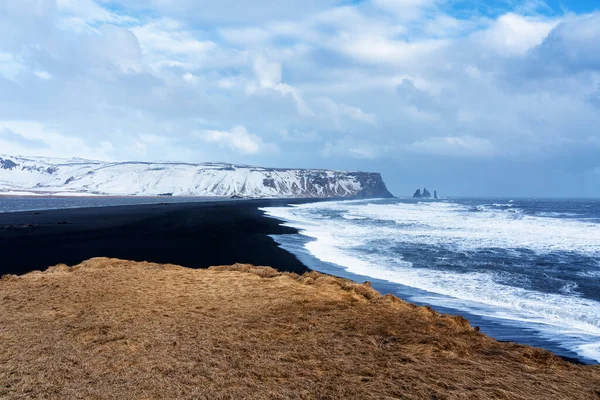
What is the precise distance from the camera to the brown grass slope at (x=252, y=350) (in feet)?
19.1

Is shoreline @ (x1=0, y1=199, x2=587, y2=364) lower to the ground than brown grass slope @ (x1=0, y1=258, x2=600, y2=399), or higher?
lower

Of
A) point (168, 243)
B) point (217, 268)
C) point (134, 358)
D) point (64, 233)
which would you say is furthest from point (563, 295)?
point (64, 233)

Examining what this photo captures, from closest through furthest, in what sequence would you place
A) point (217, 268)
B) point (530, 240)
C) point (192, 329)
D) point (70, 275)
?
point (192, 329) < point (70, 275) < point (217, 268) < point (530, 240)

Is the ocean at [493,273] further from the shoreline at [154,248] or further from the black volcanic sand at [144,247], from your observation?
the black volcanic sand at [144,247]

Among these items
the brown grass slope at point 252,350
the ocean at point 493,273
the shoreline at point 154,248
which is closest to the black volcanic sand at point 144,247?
the shoreline at point 154,248

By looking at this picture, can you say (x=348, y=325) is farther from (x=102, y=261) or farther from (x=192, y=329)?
(x=102, y=261)

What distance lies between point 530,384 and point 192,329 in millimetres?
5683

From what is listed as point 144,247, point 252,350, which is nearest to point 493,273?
point 252,350

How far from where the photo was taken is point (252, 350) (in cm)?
725

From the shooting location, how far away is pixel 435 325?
8.69 meters

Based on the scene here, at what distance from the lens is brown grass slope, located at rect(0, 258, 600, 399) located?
229 inches

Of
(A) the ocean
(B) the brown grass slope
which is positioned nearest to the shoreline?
(A) the ocean

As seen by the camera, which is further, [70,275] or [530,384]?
[70,275]

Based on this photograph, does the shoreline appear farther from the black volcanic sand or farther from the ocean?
the ocean
